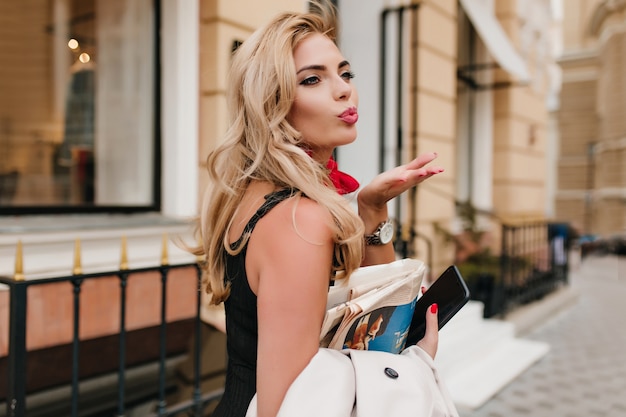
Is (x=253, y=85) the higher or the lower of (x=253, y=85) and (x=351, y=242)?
the higher

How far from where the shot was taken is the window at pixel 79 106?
138 inches

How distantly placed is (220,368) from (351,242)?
2.52 m

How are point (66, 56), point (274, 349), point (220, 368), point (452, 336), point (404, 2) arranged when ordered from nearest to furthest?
point (274, 349), point (220, 368), point (66, 56), point (452, 336), point (404, 2)

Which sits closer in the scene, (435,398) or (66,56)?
(435,398)

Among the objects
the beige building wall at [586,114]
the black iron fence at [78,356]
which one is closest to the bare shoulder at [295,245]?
the black iron fence at [78,356]

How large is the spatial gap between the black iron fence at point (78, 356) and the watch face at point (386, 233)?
1495 millimetres

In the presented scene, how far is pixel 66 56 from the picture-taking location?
3738 mm

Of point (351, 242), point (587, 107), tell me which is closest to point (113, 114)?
point (351, 242)

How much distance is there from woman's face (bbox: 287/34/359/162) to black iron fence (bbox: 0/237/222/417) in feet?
4.93

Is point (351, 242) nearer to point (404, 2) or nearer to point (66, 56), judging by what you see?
point (66, 56)

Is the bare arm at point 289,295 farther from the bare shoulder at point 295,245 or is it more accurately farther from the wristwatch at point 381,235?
the wristwatch at point 381,235

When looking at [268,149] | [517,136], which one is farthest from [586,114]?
[268,149]

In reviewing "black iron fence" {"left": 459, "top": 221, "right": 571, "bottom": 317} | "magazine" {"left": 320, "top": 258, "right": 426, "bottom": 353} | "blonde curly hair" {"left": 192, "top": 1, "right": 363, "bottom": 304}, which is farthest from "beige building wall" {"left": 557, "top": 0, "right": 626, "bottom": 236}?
"blonde curly hair" {"left": 192, "top": 1, "right": 363, "bottom": 304}

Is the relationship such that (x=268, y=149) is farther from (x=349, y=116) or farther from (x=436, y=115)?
(x=436, y=115)
